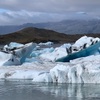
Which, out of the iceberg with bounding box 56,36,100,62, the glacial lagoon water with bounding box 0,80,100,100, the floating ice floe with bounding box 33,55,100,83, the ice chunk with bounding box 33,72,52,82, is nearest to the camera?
the glacial lagoon water with bounding box 0,80,100,100

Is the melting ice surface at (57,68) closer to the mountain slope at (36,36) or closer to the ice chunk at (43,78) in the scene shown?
the ice chunk at (43,78)

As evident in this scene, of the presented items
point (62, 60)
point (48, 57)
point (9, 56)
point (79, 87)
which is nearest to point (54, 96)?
point (79, 87)

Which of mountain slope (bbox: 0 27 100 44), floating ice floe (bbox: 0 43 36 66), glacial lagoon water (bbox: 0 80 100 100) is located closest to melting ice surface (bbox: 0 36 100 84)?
floating ice floe (bbox: 0 43 36 66)

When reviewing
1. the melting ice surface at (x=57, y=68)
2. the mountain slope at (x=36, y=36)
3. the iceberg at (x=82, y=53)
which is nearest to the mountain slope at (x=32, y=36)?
the mountain slope at (x=36, y=36)

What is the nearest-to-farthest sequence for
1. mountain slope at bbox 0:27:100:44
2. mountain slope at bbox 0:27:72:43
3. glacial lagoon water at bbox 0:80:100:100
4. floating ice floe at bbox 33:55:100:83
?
glacial lagoon water at bbox 0:80:100:100
floating ice floe at bbox 33:55:100:83
mountain slope at bbox 0:27:72:43
mountain slope at bbox 0:27:100:44

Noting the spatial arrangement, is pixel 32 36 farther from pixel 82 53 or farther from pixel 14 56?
pixel 14 56

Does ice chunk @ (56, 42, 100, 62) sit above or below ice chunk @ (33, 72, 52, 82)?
above

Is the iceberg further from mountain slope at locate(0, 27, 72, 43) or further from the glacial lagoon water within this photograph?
mountain slope at locate(0, 27, 72, 43)

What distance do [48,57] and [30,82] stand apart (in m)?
8.81

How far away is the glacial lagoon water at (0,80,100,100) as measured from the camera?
1055 cm

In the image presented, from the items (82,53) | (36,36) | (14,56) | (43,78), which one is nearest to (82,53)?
(82,53)

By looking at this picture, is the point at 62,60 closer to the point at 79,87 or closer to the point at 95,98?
the point at 79,87

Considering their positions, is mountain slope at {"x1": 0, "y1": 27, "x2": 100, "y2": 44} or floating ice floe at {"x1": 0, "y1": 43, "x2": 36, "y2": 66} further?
mountain slope at {"x1": 0, "y1": 27, "x2": 100, "y2": 44}

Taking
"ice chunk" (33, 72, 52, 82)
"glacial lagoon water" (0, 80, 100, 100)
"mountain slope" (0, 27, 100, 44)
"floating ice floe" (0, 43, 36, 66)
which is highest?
"mountain slope" (0, 27, 100, 44)
